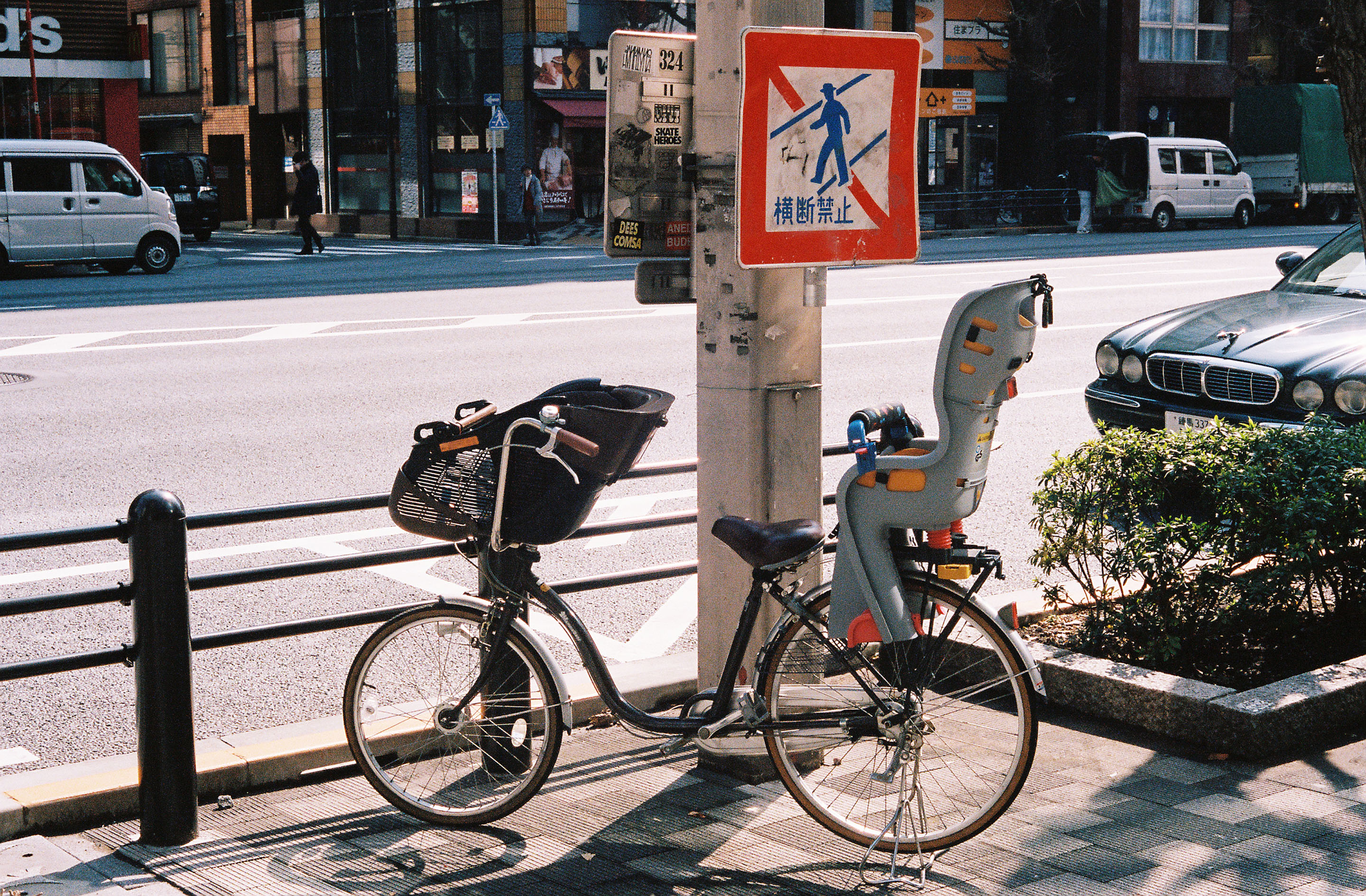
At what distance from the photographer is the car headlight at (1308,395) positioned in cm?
720

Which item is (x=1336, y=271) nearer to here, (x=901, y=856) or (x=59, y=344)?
(x=901, y=856)

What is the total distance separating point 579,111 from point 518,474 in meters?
33.3

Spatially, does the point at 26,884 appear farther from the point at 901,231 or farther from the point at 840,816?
the point at 901,231

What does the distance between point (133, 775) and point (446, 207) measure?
115 ft

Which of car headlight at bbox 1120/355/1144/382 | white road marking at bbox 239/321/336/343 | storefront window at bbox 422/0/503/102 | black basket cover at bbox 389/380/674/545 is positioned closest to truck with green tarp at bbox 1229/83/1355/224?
storefront window at bbox 422/0/503/102

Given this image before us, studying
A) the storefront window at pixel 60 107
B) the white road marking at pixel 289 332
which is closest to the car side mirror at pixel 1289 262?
the white road marking at pixel 289 332

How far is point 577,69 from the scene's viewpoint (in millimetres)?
36531

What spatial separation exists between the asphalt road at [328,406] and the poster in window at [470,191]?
13390 mm

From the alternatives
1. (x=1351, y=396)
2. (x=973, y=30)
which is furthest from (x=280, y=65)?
(x=1351, y=396)

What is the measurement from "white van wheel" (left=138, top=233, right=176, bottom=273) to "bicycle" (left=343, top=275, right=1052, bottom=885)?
22.3 meters

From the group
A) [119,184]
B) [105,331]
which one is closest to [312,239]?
[119,184]

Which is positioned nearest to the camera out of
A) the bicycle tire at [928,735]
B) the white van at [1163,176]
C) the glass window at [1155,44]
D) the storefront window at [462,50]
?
the bicycle tire at [928,735]

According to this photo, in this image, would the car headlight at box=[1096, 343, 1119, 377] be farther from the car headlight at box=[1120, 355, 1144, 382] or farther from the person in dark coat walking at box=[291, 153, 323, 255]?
the person in dark coat walking at box=[291, 153, 323, 255]

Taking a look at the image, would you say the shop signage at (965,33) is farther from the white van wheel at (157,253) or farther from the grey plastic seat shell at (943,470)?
the grey plastic seat shell at (943,470)
